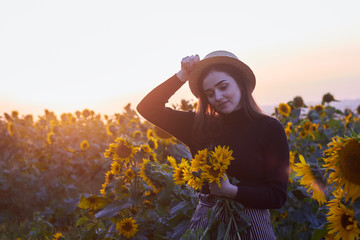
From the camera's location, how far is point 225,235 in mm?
1732

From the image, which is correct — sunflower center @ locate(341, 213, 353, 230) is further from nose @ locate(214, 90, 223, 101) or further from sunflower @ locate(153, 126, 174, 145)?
sunflower @ locate(153, 126, 174, 145)

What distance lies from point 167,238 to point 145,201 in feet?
1.21

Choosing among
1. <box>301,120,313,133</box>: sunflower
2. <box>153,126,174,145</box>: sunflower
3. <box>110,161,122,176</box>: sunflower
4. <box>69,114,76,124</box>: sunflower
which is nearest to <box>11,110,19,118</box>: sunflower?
<box>69,114,76,124</box>: sunflower

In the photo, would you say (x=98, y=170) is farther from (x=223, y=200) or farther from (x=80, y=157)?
(x=223, y=200)

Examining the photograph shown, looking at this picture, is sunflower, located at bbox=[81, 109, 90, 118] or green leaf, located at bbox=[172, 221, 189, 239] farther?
sunflower, located at bbox=[81, 109, 90, 118]

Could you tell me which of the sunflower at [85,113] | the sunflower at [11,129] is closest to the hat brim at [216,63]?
the sunflower at [11,129]

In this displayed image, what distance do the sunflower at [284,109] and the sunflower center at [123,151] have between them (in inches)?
141

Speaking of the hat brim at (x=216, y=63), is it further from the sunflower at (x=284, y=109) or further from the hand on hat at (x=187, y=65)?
the sunflower at (x=284, y=109)

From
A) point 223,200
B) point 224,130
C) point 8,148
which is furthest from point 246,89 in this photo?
point 8,148

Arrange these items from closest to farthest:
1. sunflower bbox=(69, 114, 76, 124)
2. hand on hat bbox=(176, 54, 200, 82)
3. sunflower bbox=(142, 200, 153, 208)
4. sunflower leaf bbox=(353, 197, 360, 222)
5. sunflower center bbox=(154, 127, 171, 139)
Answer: sunflower leaf bbox=(353, 197, 360, 222), hand on hat bbox=(176, 54, 200, 82), sunflower bbox=(142, 200, 153, 208), sunflower center bbox=(154, 127, 171, 139), sunflower bbox=(69, 114, 76, 124)

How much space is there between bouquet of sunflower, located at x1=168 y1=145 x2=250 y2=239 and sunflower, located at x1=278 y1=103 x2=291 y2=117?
154 inches

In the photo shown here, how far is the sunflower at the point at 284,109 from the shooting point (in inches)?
223

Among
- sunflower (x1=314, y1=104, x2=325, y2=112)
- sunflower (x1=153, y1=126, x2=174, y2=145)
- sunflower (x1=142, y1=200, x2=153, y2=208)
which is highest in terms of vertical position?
sunflower (x1=153, y1=126, x2=174, y2=145)

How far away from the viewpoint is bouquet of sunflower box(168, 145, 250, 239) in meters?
1.69
